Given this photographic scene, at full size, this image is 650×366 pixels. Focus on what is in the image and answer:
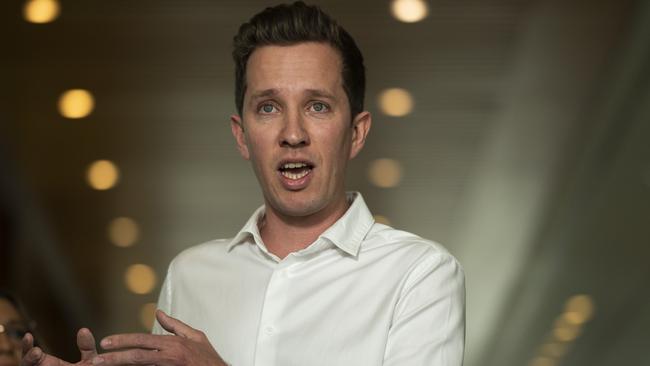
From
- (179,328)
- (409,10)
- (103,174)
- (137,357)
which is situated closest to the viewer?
(137,357)

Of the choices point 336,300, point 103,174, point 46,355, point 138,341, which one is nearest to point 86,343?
point 46,355

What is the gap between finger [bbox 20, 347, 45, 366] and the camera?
1711 mm

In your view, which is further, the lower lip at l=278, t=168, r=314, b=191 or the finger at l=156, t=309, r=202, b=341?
the lower lip at l=278, t=168, r=314, b=191

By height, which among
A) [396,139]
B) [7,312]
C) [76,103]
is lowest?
[396,139]

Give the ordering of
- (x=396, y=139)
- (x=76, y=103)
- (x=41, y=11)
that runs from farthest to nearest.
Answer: (x=396, y=139) < (x=76, y=103) < (x=41, y=11)

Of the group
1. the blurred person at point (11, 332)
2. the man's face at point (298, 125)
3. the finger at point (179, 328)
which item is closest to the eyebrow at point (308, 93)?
the man's face at point (298, 125)

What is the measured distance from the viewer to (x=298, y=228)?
2.06m

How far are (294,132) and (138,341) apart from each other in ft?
1.79

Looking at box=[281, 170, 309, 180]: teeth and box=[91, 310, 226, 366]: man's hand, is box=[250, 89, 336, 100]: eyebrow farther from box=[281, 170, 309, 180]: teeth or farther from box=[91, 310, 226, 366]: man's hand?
box=[91, 310, 226, 366]: man's hand

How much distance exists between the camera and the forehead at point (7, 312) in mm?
2518

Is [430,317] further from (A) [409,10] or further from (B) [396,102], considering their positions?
(B) [396,102]

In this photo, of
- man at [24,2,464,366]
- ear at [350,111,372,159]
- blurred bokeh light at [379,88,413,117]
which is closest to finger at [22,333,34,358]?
man at [24,2,464,366]

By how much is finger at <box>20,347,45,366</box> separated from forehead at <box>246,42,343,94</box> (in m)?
0.64

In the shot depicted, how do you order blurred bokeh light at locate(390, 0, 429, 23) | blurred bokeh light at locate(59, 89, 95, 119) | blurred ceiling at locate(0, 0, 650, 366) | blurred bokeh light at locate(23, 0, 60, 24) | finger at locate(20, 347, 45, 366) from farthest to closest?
blurred bokeh light at locate(59, 89, 95, 119) < blurred ceiling at locate(0, 0, 650, 366) < blurred bokeh light at locate(390, 0, 429, 23) < blurred bokeh light at locate(23, 0, 60, 24) < finger at locate(20, 347, 45, 366)
